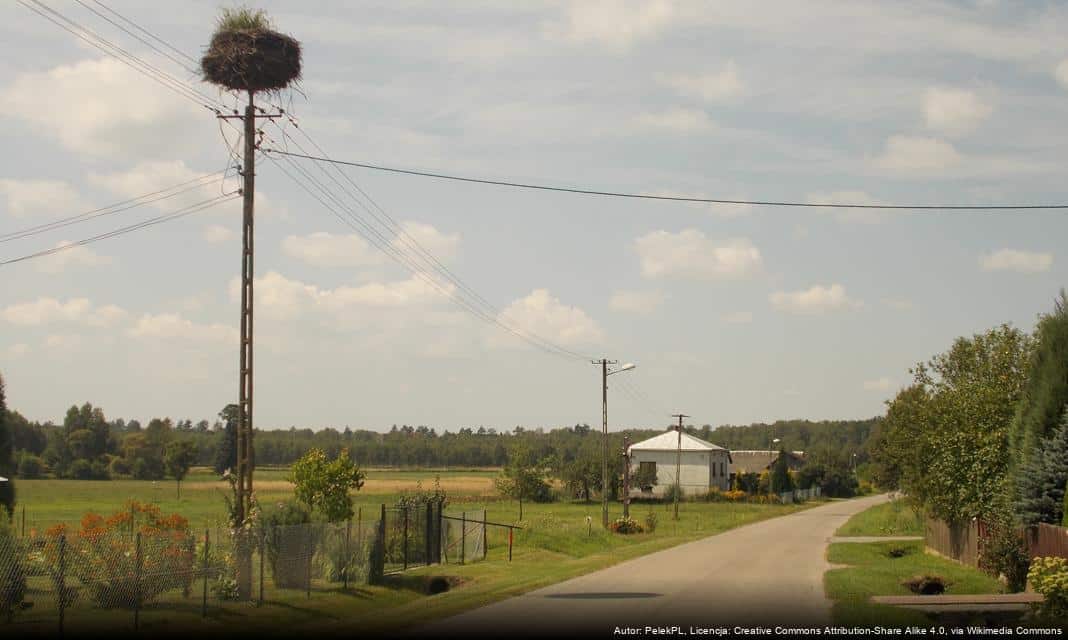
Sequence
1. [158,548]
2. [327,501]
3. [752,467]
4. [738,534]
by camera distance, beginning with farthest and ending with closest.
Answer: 1. [752,467]
2. [738,534]
3. [327,501]
4. [158,548]

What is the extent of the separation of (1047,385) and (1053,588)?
7657mm

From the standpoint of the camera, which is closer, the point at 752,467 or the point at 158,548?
the point at 158,548

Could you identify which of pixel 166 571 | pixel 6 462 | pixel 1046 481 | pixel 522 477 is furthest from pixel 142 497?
pixel 1046 481

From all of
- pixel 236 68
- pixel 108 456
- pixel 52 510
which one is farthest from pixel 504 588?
pixel 108 456

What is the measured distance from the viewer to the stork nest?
73.0ft

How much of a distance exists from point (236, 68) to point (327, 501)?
12.1m

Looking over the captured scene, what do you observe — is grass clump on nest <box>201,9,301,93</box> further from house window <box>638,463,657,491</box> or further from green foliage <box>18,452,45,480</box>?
green foliage <box>18,452,45,480</box>

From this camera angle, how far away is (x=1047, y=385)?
24250mm

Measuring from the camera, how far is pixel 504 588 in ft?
79.6

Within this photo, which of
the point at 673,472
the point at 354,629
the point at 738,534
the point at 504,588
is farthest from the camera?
the point at 673,472

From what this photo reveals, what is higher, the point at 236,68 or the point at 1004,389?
the point at 236,68

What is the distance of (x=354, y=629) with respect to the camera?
1823cm

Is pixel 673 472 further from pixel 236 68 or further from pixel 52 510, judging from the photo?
pixel 236 68

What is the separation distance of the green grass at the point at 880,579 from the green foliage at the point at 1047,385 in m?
3.86
